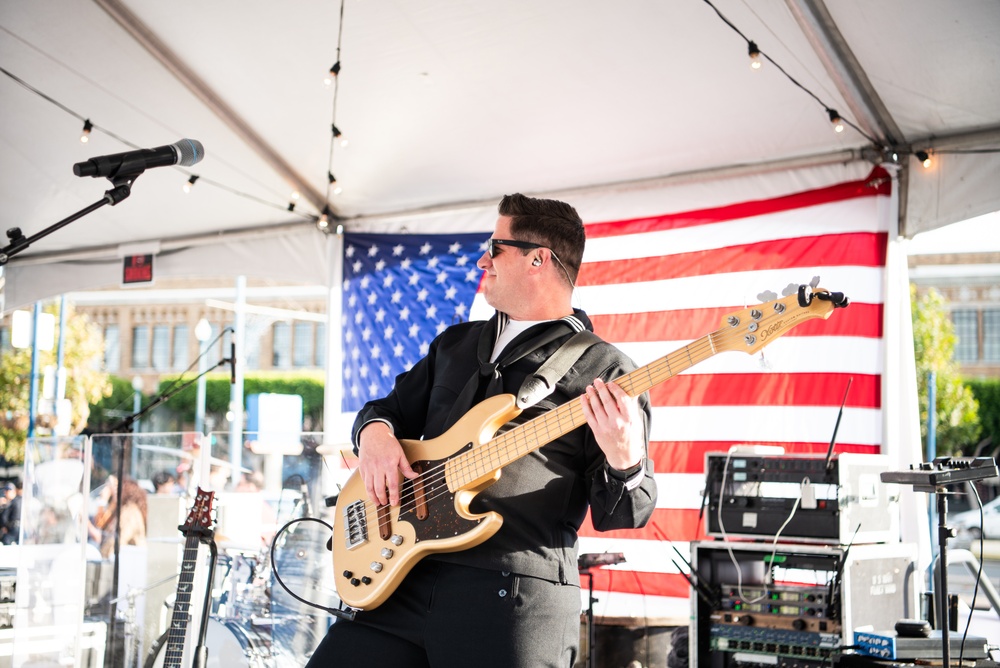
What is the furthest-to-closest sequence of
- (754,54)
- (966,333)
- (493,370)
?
(966,333)
(754,54)
(493,370)

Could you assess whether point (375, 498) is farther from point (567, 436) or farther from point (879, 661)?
point (879, 661)

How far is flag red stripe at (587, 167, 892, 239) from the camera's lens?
474cm

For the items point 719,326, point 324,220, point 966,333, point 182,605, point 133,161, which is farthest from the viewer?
point 966,333

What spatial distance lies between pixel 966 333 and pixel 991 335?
3.36 feet

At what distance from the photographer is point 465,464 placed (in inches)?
86.5

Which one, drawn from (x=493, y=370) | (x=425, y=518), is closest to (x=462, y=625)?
(x=425, y=518)

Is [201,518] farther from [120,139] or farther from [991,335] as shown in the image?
[991,335]

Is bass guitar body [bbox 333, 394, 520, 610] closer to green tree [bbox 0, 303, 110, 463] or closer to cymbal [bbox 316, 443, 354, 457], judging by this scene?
cymbal [bbox 316, 443, 354, 457]

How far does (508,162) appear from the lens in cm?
566

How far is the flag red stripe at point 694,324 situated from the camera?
472cm

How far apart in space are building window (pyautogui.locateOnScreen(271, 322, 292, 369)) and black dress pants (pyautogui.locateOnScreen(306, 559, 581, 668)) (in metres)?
51.7

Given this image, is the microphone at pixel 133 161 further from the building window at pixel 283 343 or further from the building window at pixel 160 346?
the building window at pixel 160 346

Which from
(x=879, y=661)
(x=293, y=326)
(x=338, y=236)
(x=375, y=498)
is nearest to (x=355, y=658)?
(x=375, y=498)

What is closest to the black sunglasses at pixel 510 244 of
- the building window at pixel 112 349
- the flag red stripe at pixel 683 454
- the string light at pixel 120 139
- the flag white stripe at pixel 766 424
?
the flag white stripe at pixel 766 424
